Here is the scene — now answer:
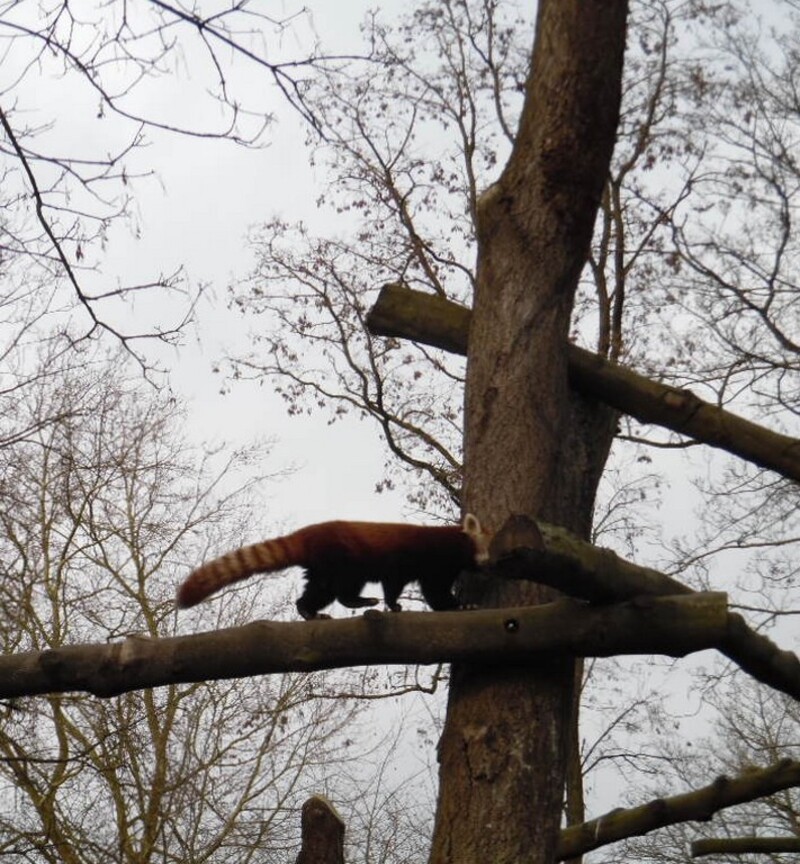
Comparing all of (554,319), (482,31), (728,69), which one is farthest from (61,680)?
(482,31)

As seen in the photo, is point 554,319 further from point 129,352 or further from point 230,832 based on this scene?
point 230,832

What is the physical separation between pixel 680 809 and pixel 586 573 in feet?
7.03

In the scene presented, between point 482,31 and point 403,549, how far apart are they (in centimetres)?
923

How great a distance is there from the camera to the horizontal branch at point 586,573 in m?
3.30

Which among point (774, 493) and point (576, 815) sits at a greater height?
point (774, 493)

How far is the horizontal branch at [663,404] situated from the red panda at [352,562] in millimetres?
915

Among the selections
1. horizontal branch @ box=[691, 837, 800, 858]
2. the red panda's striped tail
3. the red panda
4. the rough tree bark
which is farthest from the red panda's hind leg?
horizontal branch @ box=[691, 837, 800, 858]

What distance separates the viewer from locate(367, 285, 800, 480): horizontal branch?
196 inches

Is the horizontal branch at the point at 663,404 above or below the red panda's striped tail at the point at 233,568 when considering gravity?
above

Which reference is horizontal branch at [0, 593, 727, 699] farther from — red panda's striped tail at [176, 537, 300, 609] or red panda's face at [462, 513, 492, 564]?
red panda's striped tail at [176, 537, 300, 609]

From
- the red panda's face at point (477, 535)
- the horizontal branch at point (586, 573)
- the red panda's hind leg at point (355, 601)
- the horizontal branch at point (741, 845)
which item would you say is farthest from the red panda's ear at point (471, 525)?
the horizontal branch at point (741, 845)

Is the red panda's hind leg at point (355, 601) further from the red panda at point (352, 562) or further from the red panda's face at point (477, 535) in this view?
the red panda's face at point (477, 535)

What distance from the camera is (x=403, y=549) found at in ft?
18.4

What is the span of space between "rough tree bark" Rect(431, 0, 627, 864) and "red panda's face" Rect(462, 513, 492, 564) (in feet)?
0.16
